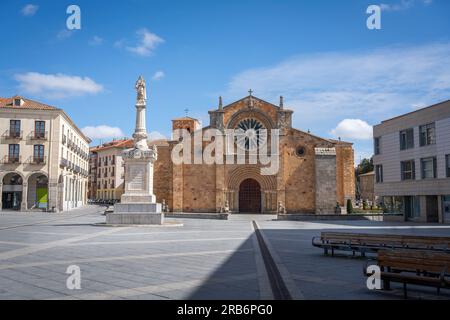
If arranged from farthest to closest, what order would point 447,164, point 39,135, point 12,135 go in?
point 39,135 < point 12,135 < point 447,164

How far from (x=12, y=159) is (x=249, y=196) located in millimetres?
23757

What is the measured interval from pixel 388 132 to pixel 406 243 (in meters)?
23.1

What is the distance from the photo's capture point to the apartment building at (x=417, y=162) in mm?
27266

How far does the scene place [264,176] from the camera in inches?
1559

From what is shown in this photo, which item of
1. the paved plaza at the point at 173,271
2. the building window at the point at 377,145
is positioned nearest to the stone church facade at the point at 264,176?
the building window at the point at 377,145

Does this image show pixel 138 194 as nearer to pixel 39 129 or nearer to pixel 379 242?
pixel 379 242

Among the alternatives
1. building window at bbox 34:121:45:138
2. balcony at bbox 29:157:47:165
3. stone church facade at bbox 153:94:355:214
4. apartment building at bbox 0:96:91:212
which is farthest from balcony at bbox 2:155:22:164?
stone church facade at bbox 153:94:355:214

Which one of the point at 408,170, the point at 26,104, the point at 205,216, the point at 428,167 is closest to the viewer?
the point at 428,167

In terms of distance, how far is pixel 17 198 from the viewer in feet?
144

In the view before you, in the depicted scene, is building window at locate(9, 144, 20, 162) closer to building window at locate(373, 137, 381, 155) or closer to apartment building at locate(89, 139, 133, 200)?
apartment building at locate(89, 139, 133, 200)

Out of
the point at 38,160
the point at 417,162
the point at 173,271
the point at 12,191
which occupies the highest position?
the point at 38,160

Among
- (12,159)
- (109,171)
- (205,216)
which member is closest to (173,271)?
(205,216)
